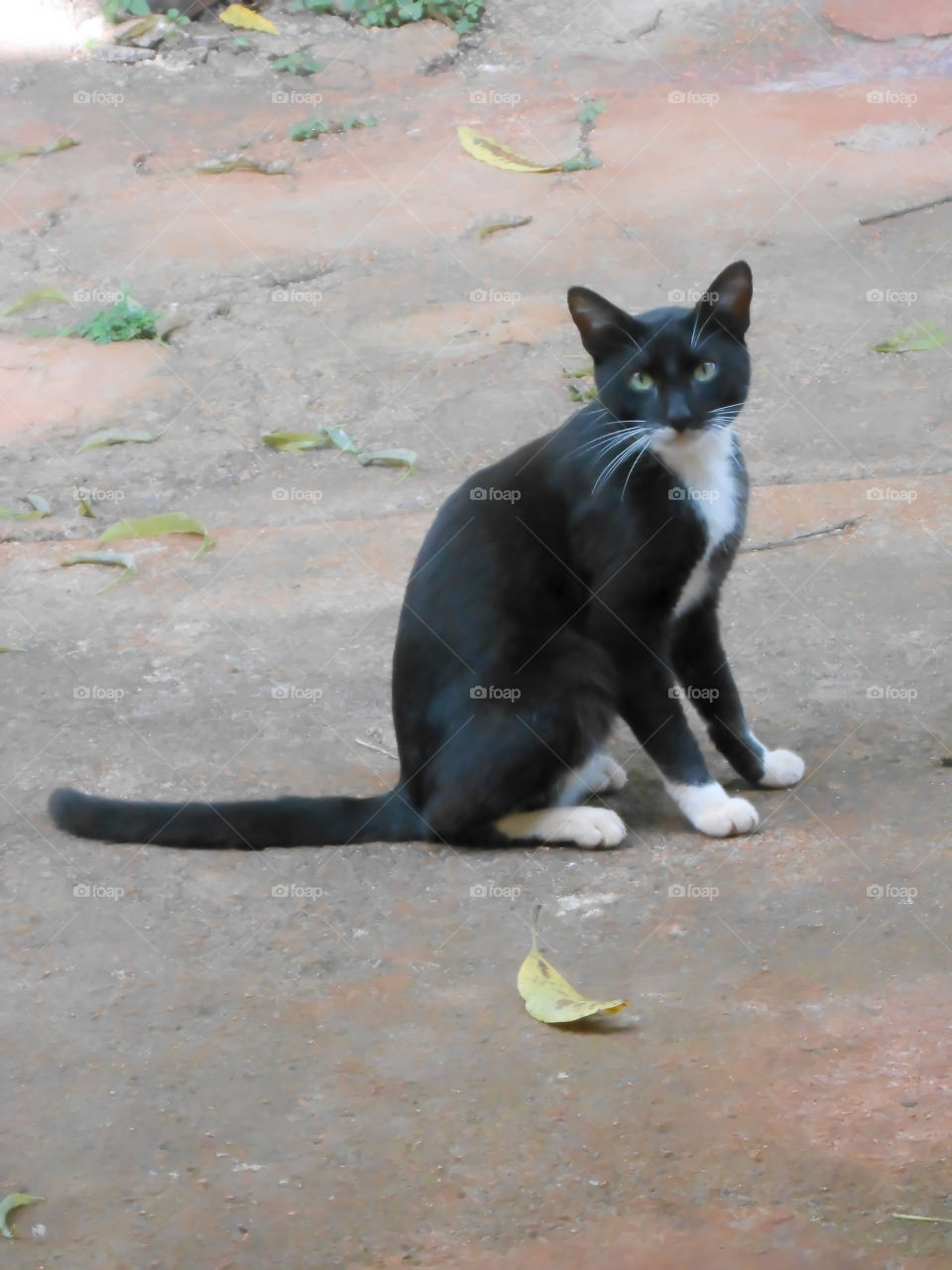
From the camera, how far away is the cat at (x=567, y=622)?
127 inches

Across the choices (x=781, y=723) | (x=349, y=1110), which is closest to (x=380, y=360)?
(x=781, y=723)

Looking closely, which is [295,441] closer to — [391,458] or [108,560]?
[391,458]

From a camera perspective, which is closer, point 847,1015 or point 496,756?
point 847,1015

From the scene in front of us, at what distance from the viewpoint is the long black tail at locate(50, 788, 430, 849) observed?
3301mm

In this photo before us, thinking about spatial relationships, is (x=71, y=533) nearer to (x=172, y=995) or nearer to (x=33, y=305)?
(x=33, y=305)

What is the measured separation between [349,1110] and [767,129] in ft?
20.3

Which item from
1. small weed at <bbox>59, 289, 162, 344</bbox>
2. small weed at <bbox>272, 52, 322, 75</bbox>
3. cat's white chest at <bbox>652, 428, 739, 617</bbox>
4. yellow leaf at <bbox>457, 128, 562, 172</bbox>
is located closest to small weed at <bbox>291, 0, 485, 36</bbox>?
small weed at <bbox>272, 52, 322, 75</bbox>

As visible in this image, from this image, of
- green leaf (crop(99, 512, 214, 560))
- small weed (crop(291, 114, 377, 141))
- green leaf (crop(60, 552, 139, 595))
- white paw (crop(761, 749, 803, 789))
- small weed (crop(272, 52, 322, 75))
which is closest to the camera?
white paw (crop(761, 749, 803, 789))

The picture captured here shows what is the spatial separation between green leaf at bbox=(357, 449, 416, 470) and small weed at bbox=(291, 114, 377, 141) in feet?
9.94

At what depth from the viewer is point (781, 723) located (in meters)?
3.82

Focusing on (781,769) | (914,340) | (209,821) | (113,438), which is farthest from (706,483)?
(113,438)

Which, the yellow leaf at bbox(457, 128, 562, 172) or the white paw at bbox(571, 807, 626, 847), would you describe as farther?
the yellow leaf at bbox(457, 128, 562, 172)

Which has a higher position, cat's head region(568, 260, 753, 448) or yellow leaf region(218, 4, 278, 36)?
cat's head region(568, 260, 753, 448)

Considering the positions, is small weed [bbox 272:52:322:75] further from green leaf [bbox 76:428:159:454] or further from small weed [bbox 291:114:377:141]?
green leaf [bbox 76:428:159:454]
